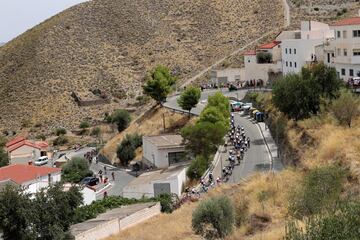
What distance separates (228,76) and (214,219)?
155 feet

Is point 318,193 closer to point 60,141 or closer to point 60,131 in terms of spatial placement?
point 60,141

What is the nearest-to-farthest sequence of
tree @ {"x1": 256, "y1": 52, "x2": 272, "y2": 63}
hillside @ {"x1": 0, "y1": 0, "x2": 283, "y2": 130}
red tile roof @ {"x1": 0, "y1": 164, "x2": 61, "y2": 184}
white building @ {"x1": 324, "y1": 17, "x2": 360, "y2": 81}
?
red tile roof @ {"x1": 0, "y1": 164, "x2": 61, "y2": 184}, white building @ {"x1": 324, "y1": 17, "x2": 360, "y2": 81}, tree @ {"x1": 256, "y1": 52, "x2": 272, "y2": 63}, hillside @ {"x1": 0, "y1": 0, "x2": 283, "y2": 130}

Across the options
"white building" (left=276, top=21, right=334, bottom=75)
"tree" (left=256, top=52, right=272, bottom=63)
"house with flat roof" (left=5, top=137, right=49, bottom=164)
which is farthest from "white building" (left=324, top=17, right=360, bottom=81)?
"house with flat roof" (left=5, top=137, right=49, bottom=164)

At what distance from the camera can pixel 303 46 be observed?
52750 mm

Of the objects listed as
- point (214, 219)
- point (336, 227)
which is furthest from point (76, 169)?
point (336, 227)

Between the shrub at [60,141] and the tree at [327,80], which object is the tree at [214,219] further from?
the shrub at [60,141]

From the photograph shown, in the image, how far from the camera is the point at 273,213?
22.9 meters

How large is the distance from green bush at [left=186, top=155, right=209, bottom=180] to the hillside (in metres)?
36.2

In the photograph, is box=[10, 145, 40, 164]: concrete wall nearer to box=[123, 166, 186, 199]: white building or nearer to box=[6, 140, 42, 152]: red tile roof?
box=[6, 140, 42, 152]: red tile roof

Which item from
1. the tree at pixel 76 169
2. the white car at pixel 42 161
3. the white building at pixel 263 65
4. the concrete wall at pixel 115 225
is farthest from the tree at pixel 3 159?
the concrete wall at pixel 115 225

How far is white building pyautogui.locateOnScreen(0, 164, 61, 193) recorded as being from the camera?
41.4 m

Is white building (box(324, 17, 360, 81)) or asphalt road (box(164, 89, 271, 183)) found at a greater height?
white building (box(324, 17, 360, 81))

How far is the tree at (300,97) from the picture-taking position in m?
35.3

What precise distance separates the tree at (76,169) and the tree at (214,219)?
87.7 feet
